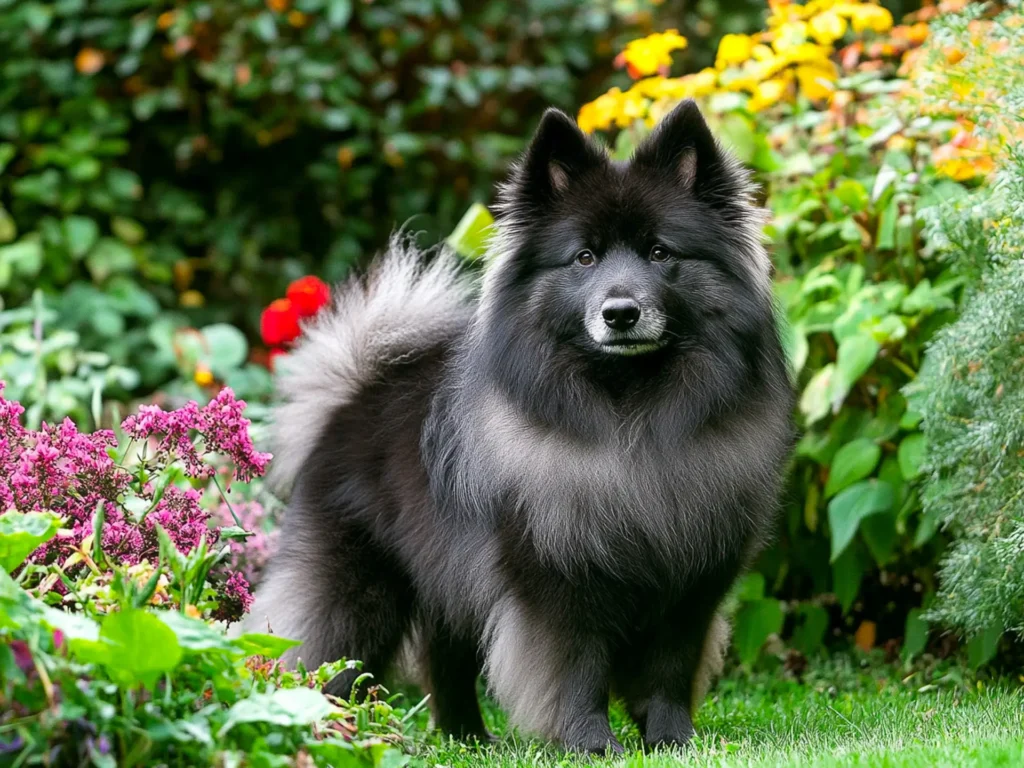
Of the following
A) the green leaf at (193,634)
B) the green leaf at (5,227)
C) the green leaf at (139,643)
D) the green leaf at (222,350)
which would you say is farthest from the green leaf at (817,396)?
the green leaf at (5,227)

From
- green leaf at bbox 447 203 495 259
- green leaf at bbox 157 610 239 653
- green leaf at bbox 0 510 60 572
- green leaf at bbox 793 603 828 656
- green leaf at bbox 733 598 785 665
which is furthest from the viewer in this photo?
green leaf at bbox 447 203 495 259

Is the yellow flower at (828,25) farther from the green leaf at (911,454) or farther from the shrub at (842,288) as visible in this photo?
the green leaf at (911,454)

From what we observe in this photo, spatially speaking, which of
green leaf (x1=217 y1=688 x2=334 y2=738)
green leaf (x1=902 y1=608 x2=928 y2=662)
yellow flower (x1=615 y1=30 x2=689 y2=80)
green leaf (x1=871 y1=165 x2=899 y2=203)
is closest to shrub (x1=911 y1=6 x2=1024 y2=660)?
green leaf (x1=902 y1=608 x2=928 y2=662)

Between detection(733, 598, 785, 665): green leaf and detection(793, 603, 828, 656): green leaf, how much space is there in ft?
0.51

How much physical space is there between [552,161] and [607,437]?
83cm

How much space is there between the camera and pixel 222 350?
21.8ft

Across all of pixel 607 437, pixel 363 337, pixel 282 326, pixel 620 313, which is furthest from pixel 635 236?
pixel 282 326

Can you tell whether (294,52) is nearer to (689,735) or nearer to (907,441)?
(907,441)

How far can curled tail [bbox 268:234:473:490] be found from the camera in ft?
14.4

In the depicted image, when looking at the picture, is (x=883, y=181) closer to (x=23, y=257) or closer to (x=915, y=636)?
(x=915, y=636)

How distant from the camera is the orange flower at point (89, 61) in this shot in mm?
7117

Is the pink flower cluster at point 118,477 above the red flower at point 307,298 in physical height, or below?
above

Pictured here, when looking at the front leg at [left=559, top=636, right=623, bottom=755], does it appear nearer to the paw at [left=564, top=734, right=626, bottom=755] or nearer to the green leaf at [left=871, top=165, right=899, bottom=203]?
the paw at [left=564, top=734, right=626, bottom=755]

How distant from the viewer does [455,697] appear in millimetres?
4426
